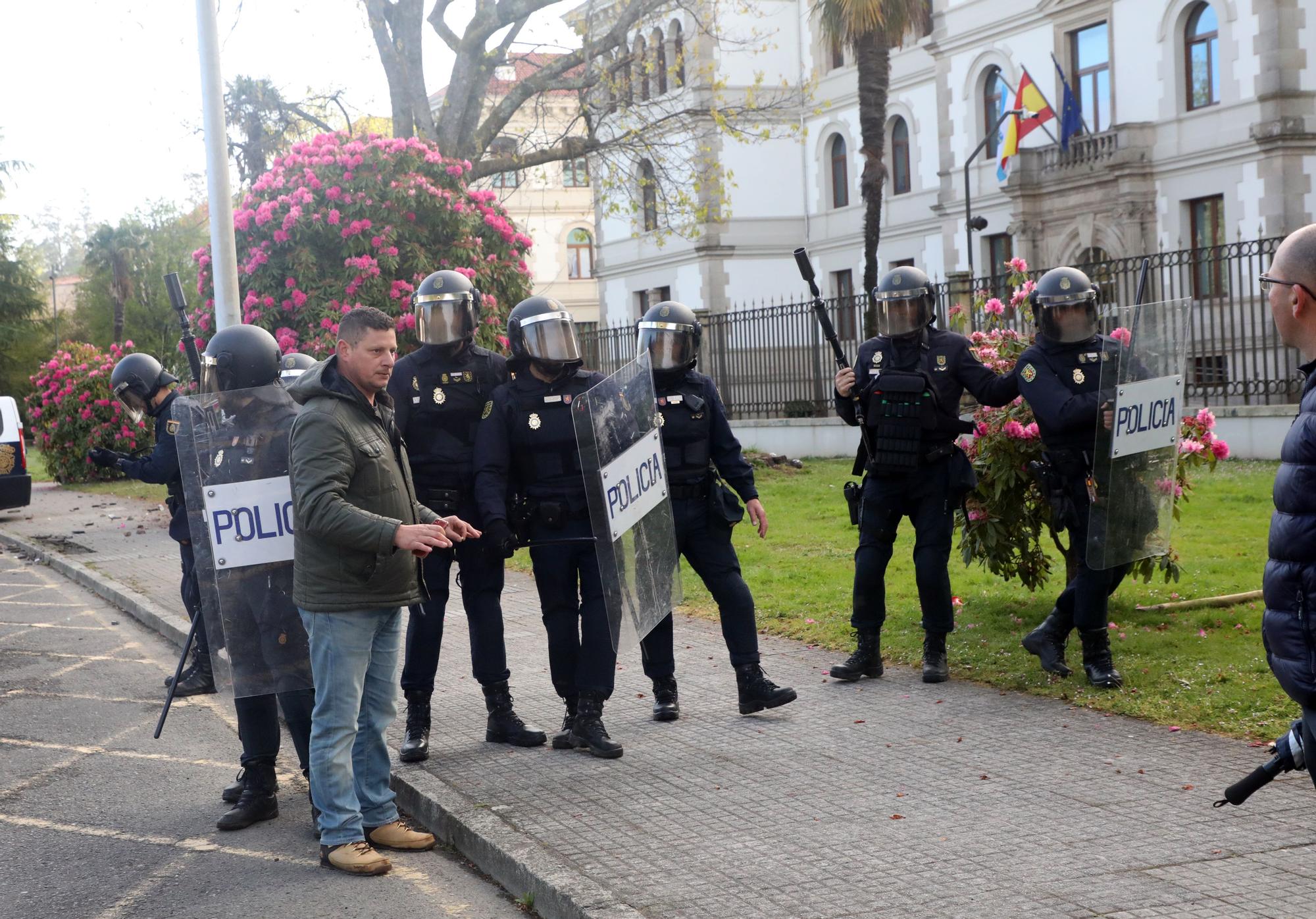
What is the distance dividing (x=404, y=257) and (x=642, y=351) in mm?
10023

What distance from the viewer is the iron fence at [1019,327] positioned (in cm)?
1546

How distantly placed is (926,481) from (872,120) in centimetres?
1884

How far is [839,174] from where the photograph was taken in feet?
138

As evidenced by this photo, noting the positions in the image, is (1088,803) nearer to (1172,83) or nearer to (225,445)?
(225,445)

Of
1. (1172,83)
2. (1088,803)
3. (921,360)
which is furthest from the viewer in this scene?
(1172,83)

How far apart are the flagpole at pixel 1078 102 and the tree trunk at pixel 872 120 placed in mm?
8064

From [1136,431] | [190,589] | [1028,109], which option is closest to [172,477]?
[190,589]

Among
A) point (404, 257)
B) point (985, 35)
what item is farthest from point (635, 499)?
point (985, 35)

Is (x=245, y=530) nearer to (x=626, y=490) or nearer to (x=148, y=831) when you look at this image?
(x=148, y=831)

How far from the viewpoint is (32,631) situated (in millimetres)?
10695

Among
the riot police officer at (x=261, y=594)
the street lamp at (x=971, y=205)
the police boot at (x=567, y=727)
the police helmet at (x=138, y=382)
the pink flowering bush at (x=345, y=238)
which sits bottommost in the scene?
the police boot at (x=567, y=727)

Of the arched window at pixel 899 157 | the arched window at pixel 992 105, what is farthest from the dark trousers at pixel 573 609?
the arched window at pixel 899 157

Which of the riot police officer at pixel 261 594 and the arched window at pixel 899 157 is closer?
the riot police officer at pixel 261 594

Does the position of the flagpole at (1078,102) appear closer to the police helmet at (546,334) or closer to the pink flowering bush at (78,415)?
the pink flowering bush at (78,415)
